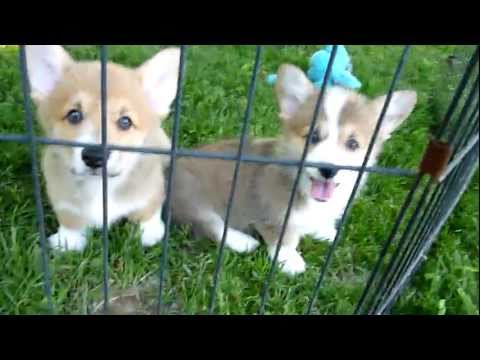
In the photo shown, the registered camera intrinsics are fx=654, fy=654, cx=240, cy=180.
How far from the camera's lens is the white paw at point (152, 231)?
9.18 ft

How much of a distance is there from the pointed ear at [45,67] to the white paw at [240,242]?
972 mm

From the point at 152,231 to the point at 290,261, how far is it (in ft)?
2.00

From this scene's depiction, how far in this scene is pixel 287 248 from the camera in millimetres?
2840

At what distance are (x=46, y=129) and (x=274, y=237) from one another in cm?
106

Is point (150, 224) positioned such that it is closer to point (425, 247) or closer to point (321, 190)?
point (321, 190)

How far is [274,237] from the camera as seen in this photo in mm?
2859

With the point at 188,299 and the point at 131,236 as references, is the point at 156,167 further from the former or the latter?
the point at 188,299

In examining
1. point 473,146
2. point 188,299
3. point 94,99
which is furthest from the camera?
point 188,299

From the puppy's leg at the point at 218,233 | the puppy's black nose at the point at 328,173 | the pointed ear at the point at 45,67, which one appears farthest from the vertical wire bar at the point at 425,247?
the pointed ear at the point at 45,67

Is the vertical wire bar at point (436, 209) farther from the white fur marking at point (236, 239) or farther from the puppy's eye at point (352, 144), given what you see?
the white fur marking at point (236, 239)

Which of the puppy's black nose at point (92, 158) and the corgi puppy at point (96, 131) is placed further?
the corgi puppy at point (96, 131)
